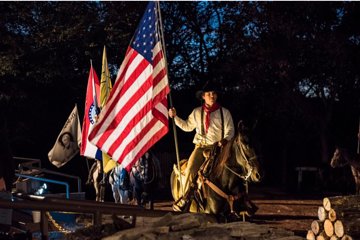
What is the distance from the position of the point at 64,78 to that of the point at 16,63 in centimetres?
183

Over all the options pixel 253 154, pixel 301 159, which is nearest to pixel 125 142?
pixel 253 154

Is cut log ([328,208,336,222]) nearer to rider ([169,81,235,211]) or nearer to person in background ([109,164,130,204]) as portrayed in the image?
rider ([169,81,235,211])

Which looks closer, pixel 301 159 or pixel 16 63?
pixel 16 63

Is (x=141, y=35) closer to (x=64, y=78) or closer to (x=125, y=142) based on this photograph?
(x=125, y=142)

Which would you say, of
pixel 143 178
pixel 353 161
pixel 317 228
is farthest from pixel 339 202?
pixel 353 161

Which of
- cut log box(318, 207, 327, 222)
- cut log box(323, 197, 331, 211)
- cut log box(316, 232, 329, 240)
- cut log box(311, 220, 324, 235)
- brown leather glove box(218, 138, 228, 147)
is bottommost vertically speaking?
cut log box(316, 232, 329, 240)

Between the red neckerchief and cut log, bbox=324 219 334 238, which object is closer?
cut log, bbox=324 219 334 238

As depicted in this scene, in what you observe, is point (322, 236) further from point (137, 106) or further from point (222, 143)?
point (137, 106)

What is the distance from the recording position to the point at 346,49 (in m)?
18.6

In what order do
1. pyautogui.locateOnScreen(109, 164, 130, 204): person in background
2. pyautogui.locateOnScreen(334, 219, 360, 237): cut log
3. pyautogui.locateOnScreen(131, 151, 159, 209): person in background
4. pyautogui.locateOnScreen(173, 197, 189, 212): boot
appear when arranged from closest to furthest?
1. pyautogui.locateOnScreen(334, 219, 360, 237): cut log
2. pyautogui.locateOnScreen(173, 197, 189, 212): boot
3. pyautogui.locateOnScreen(109, 164, 130, 204): person in background
4. pyautogui.locateOnScreen(131, 151, 159, 209): person in background

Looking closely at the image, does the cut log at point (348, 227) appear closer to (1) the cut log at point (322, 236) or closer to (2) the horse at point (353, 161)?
(1) the cut log at point (322, 236)

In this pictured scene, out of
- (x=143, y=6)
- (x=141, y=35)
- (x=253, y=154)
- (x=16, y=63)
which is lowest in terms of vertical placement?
(x=253, y=154)

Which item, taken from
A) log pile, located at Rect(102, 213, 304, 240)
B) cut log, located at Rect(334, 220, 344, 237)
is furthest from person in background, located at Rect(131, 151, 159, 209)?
log pile, located at Rect(102, 213, 304, 240)

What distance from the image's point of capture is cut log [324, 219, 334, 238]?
6926 mm
